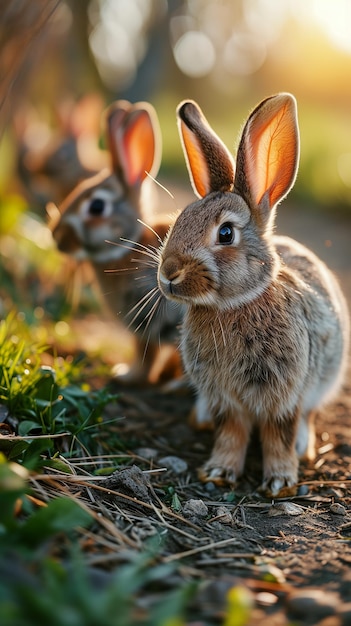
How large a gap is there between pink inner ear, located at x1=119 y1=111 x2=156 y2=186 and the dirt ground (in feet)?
5.32

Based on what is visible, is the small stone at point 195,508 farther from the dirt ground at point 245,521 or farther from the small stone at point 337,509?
the small stone at point 337,509

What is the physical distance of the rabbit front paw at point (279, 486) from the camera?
10.3ft

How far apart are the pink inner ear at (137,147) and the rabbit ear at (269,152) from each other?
5.66 feet

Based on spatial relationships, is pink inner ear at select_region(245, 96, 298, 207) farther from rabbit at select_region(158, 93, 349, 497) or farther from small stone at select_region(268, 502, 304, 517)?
small stone at select_region(268, 502, 304, 517)

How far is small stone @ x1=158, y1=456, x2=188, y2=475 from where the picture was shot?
132 inches

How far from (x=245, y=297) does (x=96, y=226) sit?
2008 mm

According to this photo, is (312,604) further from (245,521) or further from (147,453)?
(147,453)

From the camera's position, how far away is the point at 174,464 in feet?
11.1

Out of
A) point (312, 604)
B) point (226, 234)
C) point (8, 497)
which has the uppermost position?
point (226, 234)

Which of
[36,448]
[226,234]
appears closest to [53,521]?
[36,448]

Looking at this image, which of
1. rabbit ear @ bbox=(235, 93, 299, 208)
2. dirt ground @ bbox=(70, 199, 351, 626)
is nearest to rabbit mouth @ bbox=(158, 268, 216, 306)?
rabbit ear @ bbox=(235, 93, 299, 208)

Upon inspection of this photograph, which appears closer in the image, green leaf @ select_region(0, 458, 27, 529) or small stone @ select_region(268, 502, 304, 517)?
green leaf @ select_region(0, 458, 27, 529)

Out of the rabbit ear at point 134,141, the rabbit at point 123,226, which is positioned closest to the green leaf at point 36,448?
the rabbit at point 123,226

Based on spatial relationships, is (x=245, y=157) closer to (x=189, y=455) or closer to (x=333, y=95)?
(x=189, y=455)
